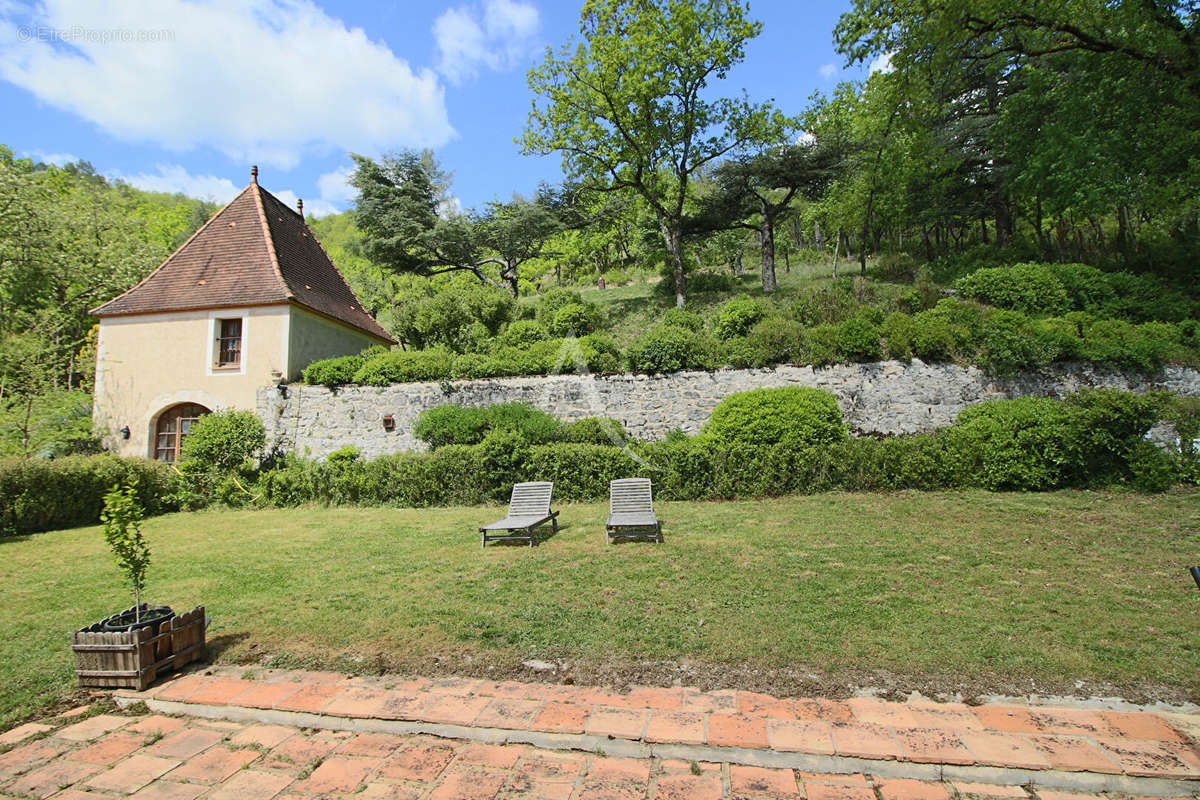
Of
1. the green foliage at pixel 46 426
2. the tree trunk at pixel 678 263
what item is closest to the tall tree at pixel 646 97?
the tree trunk at pixel 678 263

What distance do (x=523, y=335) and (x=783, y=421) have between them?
7.90 m

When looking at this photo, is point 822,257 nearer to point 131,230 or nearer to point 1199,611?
point 1199,611

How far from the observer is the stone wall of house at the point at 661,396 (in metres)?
11.3

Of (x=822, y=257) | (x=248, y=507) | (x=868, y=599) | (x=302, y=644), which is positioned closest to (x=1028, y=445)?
(x=868, y=599)

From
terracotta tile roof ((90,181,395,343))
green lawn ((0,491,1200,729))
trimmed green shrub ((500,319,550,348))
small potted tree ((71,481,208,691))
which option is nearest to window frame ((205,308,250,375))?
terracotta tile roof ((90,181,395,343))

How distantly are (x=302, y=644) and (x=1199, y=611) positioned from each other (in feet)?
23.8

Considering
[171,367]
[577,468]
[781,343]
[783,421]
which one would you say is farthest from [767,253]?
[171,367]

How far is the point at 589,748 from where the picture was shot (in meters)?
2.98

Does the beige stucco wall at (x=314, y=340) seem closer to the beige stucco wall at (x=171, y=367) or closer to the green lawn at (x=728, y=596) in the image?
the beige stucco wall at (x=171, y=367)

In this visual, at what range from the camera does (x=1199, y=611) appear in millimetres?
4426

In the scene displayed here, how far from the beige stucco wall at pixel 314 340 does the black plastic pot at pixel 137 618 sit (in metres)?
10.9

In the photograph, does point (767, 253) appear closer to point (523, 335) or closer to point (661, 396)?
point (523, 335)

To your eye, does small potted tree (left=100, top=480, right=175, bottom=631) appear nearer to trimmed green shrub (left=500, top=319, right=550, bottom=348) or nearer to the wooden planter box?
the wooden planter box

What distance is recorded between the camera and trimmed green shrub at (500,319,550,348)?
1504 cm
